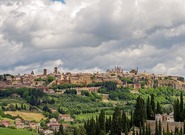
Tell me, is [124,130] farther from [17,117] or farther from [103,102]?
[103,102]

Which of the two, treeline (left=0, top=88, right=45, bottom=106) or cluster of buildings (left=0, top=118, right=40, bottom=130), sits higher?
treeline (left=0, top=88, right=45, bottom=106)

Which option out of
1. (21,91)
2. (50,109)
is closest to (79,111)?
(50,109)

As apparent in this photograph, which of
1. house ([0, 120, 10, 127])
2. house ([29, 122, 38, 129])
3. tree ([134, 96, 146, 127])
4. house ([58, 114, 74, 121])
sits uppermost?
tree ([134, 96, 146, 127])

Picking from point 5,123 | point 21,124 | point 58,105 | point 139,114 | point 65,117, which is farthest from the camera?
→ point 58,105

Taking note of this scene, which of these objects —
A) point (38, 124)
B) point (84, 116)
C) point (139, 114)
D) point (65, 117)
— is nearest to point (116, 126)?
point (139, 114)

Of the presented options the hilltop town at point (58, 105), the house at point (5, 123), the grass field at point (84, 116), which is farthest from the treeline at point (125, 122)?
the grass field at point (84, 116)

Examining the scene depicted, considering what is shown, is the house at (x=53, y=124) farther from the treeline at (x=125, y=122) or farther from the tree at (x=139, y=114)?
the tree at (x=139, y=114)

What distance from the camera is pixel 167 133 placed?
6247 centimetres

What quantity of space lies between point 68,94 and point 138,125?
119205mm

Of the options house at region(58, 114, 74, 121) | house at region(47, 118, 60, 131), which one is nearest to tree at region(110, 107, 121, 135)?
house at region(47, 118, 60, 131)

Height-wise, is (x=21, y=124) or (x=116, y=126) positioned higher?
(x=116, y=126)

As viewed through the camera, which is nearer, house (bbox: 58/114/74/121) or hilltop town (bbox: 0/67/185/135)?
hilltop town (bbox: 0/67/185/135)

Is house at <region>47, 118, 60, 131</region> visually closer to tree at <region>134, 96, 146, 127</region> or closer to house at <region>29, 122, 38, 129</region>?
house at <region>29, 122, 38, 129</region>

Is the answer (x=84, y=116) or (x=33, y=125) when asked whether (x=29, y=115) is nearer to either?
→ (x=33, y=125)
